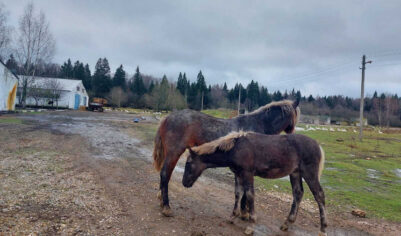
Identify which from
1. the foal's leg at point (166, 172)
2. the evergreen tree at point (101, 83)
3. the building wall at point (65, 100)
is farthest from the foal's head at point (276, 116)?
the evergreen tree at point (101, 83)

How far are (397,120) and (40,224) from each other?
7728 cm

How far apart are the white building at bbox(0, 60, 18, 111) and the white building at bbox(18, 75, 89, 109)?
38.6 feet

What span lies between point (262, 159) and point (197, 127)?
1518 millimetres

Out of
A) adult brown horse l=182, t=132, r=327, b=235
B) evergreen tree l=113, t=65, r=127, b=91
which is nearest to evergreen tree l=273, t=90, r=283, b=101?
evergreen tree l=113, t=65, r=127, b=91

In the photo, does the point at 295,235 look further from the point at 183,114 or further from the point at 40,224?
the point at 40,224

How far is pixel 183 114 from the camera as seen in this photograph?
17.5 ft

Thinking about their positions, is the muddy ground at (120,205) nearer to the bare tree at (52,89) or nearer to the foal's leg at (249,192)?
the foal's leg at (249,192)

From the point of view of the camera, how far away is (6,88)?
2517cm

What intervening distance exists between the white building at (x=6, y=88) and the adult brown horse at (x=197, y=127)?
2713 cm

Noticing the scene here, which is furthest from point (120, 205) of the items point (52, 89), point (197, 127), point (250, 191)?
point (52, 89)

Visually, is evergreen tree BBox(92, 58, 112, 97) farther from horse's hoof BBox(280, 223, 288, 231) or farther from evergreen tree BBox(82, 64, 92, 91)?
horse's hoof BBox(280, 223, 288, 231)

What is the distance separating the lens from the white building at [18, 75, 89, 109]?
4204 centimetres

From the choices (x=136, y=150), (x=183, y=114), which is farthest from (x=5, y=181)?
(x=136, y=150)

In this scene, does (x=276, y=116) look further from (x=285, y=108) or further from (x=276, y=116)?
A: (x=285, y=108)
